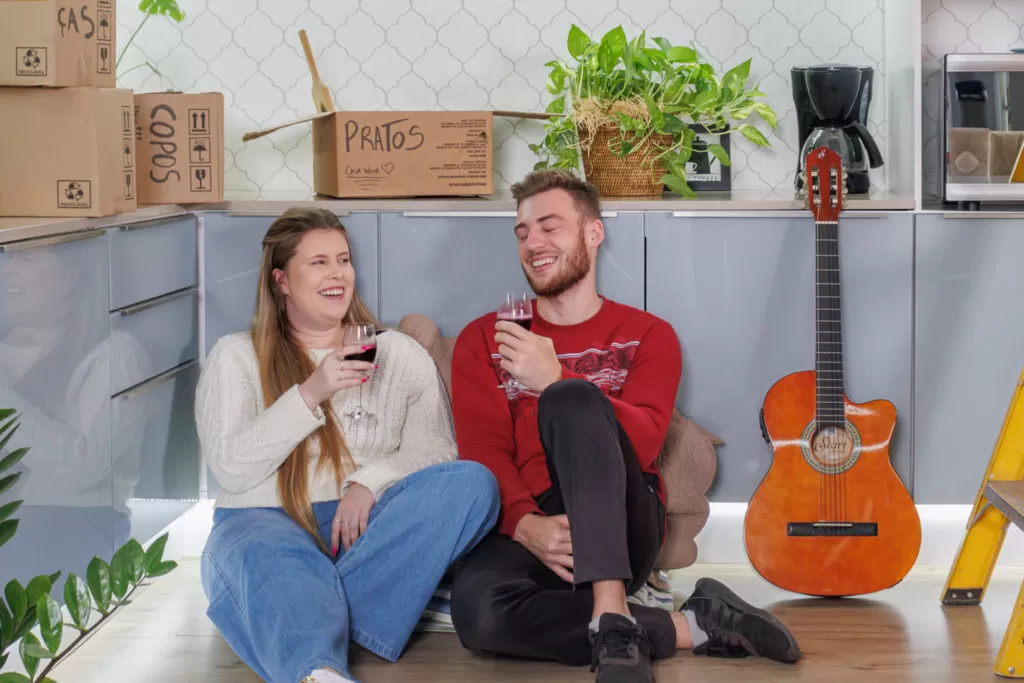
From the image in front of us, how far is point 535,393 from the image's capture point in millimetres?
2502

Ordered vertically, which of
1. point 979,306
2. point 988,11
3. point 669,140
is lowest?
point 979,306

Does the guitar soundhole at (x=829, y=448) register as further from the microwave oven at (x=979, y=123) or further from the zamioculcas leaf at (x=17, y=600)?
the zamioculcas leaf at (x=17, y=600)

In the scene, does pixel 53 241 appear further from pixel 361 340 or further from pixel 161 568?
pixel 161 568

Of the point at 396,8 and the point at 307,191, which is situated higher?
the point at 396,8

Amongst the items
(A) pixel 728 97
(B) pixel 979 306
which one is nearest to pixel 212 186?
(A) pixel 728 97

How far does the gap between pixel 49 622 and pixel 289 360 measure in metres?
1.39

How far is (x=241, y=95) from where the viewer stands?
3.38m

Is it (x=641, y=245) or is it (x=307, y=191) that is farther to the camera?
(x=307, y=191)

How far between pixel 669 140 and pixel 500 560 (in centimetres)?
114

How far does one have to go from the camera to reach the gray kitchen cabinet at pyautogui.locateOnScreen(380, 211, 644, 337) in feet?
9.51

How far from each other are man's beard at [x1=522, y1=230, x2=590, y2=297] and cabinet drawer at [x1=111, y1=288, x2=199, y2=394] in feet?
2.76

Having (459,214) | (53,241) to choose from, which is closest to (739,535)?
(459,214)

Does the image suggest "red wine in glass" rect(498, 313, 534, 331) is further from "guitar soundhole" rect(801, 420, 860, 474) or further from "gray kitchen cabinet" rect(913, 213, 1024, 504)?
"gray kitchen cabinet" rect(913, 213, 1024, 504)

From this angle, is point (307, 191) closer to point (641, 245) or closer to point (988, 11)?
point (641, 245)
